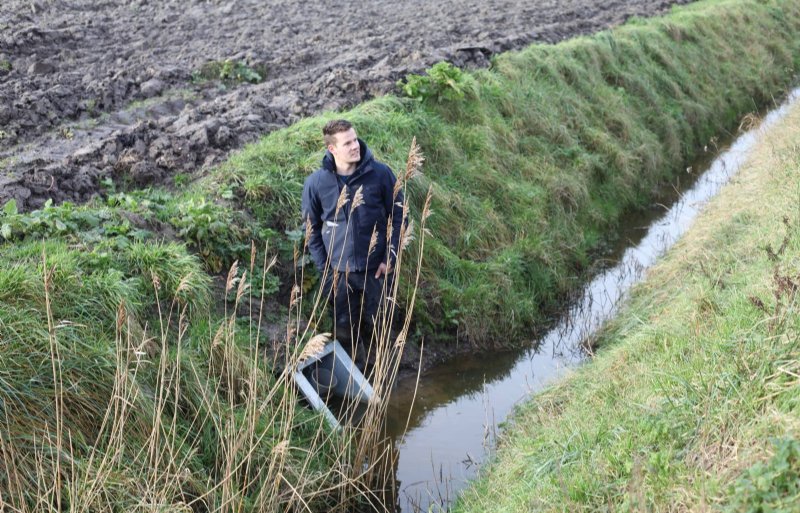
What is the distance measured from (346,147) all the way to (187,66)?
5429 millimetres

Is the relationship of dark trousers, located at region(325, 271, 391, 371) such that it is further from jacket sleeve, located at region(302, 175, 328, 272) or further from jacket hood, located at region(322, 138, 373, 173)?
jacket hood, located at region(322, 138, 373, 173)

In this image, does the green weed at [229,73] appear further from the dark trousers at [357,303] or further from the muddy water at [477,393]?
the muddy water at [477,393]

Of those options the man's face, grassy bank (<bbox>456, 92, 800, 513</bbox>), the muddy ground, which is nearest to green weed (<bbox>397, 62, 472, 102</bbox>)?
the muddy ground

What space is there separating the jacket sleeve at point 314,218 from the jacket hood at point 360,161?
17 centimetres

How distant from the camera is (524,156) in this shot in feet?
28.8

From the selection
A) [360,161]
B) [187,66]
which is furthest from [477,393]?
[187,66]

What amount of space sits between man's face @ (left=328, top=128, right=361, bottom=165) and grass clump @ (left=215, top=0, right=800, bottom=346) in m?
1.36

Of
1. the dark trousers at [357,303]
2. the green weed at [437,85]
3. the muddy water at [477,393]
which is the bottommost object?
the muddy water at [477,393]

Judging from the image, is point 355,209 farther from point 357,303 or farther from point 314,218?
point 357,303

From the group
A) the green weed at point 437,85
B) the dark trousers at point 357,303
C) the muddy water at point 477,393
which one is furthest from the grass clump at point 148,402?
the green weed at point 437,85

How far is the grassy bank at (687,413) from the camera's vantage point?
297cm

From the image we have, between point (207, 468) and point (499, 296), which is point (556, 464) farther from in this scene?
point (499, 296)

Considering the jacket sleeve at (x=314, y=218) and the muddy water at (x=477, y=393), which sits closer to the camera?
the muddy water at (x=477, y=393)

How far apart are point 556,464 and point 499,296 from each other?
117 inches
